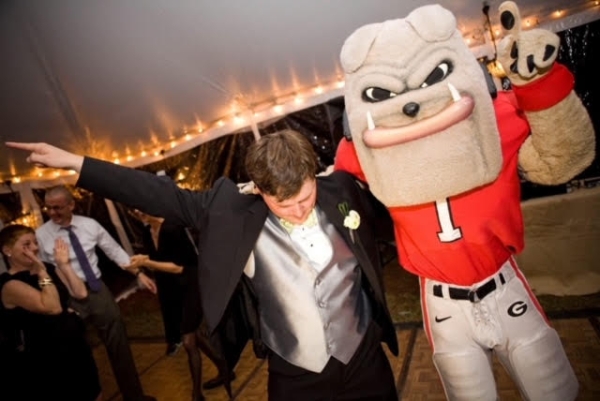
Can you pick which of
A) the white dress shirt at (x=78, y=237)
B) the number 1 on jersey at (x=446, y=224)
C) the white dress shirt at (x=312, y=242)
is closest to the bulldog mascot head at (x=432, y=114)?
the number 1 on jersey at (x=446, y=224)

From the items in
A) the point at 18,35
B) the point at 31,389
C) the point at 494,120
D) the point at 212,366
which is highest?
the point at 18,35

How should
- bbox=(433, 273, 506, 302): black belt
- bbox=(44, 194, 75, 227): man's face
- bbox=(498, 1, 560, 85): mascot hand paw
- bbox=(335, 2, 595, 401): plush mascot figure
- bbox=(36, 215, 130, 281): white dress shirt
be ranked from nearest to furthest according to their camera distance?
bbox=(498, 1, 560, 85): mascot hand paw → bbox=(335, 2, 595, 401): plush mascot figure → bbox=(433, 273, 506, 302): black belt → bbox=(44, 194, 75, 227): man's face → bbox=(36, 215, 130, 281): white dress shirt

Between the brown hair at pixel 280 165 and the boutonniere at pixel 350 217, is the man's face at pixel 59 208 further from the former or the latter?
the boutonniere at pixel 350 217

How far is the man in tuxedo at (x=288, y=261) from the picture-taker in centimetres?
153

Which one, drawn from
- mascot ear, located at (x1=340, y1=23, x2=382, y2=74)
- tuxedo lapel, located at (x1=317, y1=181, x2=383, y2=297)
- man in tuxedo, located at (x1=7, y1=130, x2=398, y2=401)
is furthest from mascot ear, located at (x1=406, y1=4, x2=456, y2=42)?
tuxedo lapel, located at (x1=317, y1=181, x2=383, y2=297)

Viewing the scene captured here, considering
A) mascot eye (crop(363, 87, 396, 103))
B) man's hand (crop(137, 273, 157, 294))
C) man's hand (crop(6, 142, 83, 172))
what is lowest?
man's hand (crop(137, 273, 157, 294))

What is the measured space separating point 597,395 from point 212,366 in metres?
3.35

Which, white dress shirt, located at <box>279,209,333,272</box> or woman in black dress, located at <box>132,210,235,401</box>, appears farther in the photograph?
woman in black dress, located at <box>132,210,235,401</box>

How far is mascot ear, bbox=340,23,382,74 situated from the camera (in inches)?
55.0

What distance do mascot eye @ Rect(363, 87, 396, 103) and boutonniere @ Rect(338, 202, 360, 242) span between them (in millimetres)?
476

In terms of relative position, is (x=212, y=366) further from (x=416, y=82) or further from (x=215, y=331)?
(x=416, y=82)

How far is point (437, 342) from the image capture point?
5.21ft

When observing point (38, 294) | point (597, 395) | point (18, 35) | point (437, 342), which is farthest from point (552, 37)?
point (18, 35)

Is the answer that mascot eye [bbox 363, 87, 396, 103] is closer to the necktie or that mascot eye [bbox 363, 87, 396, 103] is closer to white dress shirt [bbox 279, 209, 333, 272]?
white dress shirt [bbox 279, 209, 333, 272]
